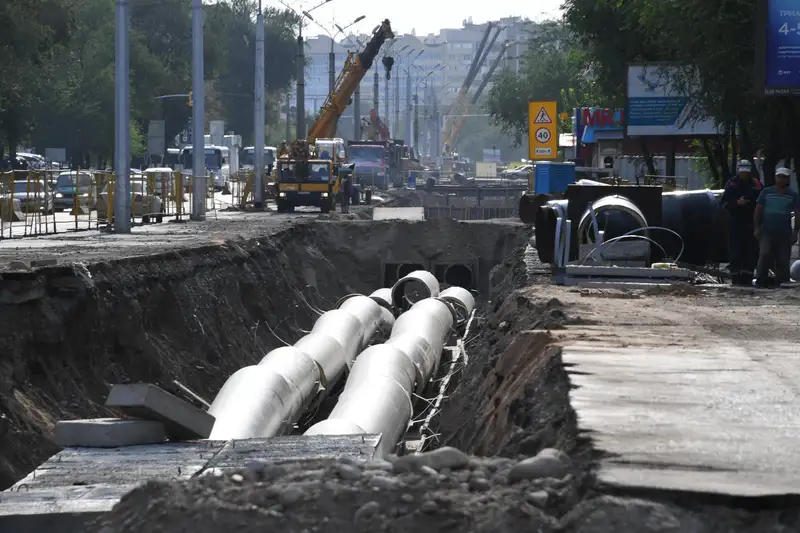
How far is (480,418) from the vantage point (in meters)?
12.2

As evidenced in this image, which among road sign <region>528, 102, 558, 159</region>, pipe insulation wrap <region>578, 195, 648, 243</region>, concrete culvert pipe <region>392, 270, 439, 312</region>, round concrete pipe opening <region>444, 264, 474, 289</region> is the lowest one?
round concrete pipe opening <region>444, 264, 474, 289</region>

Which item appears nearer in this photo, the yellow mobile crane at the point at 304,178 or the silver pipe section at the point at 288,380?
the silver pipe section at the point at 288,380

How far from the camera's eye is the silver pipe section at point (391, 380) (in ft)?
47.0

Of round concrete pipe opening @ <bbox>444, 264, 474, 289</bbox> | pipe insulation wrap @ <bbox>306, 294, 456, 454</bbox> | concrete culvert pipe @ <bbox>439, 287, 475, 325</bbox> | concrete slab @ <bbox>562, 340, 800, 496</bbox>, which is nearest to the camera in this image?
concrete slab @ <bbox>562, 340, 800, 496</bbox>

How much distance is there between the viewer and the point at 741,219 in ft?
63.2

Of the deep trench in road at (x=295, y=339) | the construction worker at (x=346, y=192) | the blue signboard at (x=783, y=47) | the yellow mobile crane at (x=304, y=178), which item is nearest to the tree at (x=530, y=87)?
the construction worker at (x=346, y=192)

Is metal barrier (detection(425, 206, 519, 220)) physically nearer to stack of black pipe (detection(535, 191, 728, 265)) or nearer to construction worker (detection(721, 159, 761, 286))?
stack of black pipe (detection(535, 191, 728, 265))

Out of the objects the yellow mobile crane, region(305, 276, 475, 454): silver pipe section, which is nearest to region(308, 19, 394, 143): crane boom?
the yellow mobile crane

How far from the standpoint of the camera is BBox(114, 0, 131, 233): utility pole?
30094 mm

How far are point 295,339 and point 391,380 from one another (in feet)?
37.6

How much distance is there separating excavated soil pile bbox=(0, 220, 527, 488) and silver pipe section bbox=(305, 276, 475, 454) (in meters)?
2.79

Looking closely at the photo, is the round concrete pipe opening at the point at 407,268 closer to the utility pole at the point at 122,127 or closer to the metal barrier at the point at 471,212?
the utility pole at the point at 122,127

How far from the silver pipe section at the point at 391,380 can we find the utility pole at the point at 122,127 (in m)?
8.94

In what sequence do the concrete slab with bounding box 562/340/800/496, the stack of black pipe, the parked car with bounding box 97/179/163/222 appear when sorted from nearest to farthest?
1. the concrete slab with bounding box 562/340/800/496
2. the stack of black pipe
3. the parked car with bounding box 97/179/163/222
